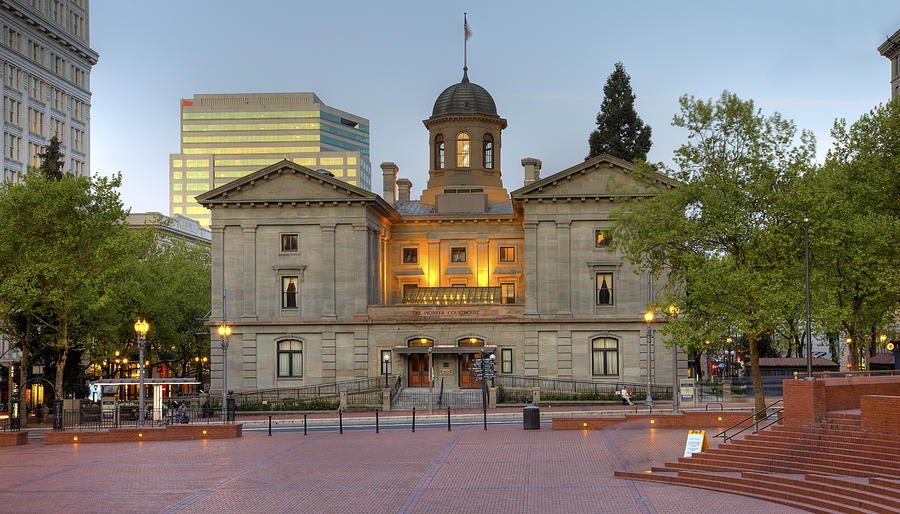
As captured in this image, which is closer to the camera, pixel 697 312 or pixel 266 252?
pixel 697 312

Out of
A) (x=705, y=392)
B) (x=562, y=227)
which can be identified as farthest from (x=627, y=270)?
(x=705, y=392)

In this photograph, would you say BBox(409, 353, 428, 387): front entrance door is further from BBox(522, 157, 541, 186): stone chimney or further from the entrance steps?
BBox(522, 157, 541, 186): stone chimney

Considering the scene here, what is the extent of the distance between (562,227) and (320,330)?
55.8 ft

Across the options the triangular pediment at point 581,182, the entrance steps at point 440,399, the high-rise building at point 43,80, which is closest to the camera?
the entrance steps at point 440,399

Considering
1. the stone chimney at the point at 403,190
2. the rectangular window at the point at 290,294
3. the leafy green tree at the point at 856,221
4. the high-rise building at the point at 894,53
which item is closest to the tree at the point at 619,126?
the stone chimney at the point at 403,190

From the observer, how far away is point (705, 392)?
67562 millimetres

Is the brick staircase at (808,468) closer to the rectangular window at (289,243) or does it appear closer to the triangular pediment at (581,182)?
the triangular pediment at (581,182)

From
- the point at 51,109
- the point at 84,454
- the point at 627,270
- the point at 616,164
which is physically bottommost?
the point at 84,454

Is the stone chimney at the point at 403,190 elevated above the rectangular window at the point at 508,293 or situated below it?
above

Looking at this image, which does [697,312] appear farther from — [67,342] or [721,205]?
[67,342]

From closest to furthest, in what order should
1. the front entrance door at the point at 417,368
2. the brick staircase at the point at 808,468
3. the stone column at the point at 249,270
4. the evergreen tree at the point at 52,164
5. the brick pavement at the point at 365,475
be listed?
the brick staircase at the point at 808,468
the brick pavement at the point at 365,475
the evergreen tree at the point at 52,164
the stone column at the point at 249,270
the front entrance door at the point at 417,368

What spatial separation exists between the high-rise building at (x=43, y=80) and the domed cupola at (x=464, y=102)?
139 feet

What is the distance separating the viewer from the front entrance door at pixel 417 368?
66.3m

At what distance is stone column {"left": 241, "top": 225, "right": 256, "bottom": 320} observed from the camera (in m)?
65.7
